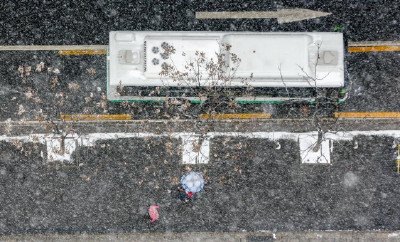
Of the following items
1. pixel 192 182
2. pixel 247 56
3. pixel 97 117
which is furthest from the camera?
pixel 97 117

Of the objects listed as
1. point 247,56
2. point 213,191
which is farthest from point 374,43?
point 213,191

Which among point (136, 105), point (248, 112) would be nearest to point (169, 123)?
point (136, 105)

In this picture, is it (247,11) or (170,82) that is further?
(247,11)

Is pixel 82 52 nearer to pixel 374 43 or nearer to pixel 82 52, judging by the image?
pixel 82 52

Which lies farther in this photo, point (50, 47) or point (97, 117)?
point (50, 47)

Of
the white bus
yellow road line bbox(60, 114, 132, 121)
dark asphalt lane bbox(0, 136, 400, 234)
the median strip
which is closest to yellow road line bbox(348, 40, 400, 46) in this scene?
the median strip

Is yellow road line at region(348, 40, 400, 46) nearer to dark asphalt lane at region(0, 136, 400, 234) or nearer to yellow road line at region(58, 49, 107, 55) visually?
dark asphalt lane at region(0, 136, 400, 234)

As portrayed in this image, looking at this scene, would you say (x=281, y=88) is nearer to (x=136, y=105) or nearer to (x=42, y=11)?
(x=136, y=105)
